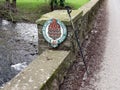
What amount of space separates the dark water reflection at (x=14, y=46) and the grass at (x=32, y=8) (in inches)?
89.5

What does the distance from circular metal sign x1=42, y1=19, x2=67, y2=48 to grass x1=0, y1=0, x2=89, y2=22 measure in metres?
16.4

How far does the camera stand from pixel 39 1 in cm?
2908

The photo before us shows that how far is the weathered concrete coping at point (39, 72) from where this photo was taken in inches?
194

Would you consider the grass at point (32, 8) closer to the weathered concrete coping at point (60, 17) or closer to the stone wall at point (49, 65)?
the weathered concrete coping at point (60, 17)

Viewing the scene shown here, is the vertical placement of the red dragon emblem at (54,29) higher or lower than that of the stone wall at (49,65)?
higher

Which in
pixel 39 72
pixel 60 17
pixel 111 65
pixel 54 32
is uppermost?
pixel 60 17

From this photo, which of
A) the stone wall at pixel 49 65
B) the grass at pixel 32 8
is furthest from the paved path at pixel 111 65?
the grass at pixel 32 8

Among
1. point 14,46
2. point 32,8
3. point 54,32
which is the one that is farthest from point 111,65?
point 32,8

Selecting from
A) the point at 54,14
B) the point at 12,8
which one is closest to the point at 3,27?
the point at 12,8

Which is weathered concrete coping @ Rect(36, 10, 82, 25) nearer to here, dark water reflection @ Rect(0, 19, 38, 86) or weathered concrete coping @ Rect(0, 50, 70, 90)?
weathered concrete coping @ Rect(0, 50, 70, 90)

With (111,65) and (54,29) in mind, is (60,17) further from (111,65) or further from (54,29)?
(111,65)

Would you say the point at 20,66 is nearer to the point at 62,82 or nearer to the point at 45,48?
the point at 45,48

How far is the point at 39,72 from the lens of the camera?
5.54m

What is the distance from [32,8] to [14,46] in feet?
39.9
